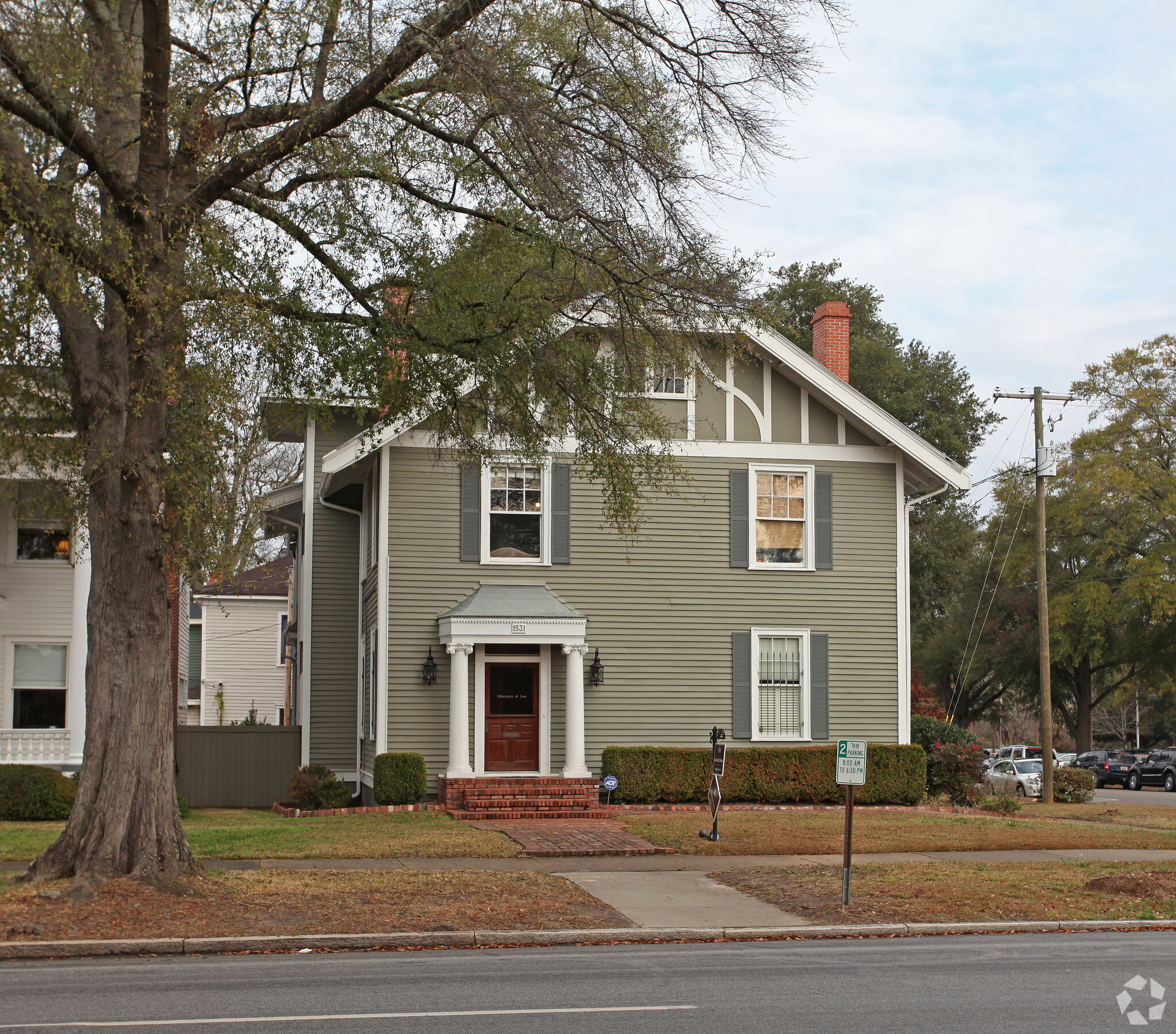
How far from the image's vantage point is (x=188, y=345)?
1249 centimetres

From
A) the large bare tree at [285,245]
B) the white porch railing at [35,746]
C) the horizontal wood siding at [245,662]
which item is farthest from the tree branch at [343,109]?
the horizontal wood siding at [245,662]

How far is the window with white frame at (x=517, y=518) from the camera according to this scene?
21.7m

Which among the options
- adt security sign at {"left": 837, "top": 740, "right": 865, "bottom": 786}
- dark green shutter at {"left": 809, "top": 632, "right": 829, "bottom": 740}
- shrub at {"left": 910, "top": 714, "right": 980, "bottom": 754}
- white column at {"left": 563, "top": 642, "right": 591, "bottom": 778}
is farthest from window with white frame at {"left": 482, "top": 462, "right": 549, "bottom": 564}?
adt security sign at {"left": 837, "top": 740, "right": 865, "bottom": 786}

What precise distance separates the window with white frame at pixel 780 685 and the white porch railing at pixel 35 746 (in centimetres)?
1240

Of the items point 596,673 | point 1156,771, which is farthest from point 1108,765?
point 596,673

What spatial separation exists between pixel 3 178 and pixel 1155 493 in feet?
146

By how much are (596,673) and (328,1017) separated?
14.5 meters

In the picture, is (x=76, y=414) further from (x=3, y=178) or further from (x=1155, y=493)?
(x=1155, y=493)

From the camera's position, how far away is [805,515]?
22859 millimetres

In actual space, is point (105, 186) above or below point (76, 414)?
above

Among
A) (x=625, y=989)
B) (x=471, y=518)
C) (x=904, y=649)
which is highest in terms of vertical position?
(x=471, y=518)

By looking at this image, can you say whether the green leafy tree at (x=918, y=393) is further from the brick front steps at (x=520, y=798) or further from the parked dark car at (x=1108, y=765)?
the brick front steps at (x=520, y=798)

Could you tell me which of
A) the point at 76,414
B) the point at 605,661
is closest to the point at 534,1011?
the point at 76,414

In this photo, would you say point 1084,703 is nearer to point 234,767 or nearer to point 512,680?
point 512,680
